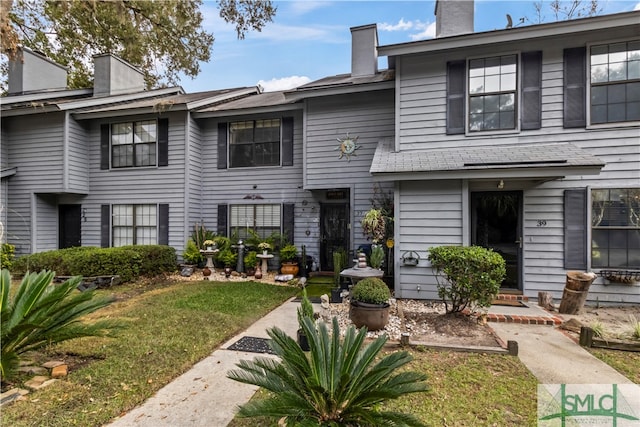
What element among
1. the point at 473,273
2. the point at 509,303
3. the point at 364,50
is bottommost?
the point at 509,303

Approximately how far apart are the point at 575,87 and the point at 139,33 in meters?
10.3

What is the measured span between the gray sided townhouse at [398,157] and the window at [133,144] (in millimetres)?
47

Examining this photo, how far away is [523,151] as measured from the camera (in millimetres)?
5961

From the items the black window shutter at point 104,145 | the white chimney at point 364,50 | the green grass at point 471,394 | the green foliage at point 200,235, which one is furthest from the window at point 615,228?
the black window shutter at point 104,145

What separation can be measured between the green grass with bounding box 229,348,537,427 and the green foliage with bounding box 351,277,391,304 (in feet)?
3.10

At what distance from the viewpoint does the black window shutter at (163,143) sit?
9.59 m

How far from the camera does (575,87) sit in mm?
5941

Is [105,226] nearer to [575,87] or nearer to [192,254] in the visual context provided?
[192,254]

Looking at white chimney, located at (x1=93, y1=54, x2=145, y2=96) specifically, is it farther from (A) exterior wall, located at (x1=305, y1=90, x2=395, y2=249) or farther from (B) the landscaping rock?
(B) the landscaping rock

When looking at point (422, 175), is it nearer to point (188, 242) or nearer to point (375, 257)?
point (375, 257)

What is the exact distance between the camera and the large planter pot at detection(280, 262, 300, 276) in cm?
860

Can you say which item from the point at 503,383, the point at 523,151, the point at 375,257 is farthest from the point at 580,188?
the point at 503,383

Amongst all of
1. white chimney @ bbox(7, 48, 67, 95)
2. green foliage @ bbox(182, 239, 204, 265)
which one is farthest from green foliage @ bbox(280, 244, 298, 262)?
white chimney @ bbox(7, 48, 67, 95)

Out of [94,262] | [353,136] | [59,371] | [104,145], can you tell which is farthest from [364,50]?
[59,371]
